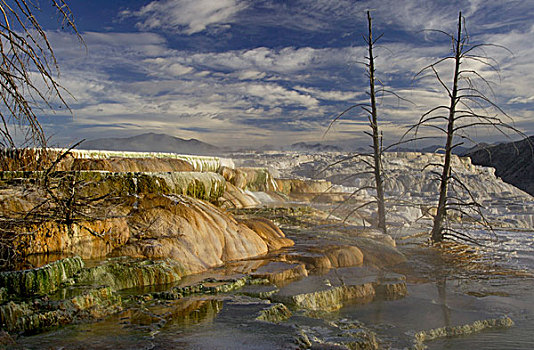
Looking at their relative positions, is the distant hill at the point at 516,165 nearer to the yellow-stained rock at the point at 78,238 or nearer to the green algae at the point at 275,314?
the yellow-stained rock at the point at 78,238

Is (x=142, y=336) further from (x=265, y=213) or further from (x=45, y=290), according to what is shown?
(x=265, y=213)

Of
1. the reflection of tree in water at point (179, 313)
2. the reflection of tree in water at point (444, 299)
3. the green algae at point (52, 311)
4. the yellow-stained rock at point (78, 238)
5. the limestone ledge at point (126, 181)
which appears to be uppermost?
the limestone ledge at point (126, 181)

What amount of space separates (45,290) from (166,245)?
1.82m

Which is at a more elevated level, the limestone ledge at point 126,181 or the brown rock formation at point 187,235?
the limestone ledge at point 126,181

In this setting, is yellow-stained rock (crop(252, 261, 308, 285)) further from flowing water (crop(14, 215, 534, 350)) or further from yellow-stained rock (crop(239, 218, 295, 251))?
yellow-stained rock (crop(239, 218, 295, 251))

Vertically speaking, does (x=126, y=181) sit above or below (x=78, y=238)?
above

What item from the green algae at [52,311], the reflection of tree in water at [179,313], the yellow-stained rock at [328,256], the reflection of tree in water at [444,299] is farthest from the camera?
the yellow-stained rock at [328,256]

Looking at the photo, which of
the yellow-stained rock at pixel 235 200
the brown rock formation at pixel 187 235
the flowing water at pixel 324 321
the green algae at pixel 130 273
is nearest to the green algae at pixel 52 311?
the flowing water at pixel 324 321

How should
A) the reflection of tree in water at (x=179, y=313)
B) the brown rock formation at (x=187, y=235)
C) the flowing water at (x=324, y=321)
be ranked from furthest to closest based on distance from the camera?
the brown rock formation at (x=187, y=235) → the reflection of tree in water at (x=179, y=313) → the flowing water at (x=324, y=321)

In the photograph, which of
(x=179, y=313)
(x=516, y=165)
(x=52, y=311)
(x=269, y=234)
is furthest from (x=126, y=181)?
(x=516, y=165)

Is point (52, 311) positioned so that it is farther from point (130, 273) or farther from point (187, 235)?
point (187, 235)

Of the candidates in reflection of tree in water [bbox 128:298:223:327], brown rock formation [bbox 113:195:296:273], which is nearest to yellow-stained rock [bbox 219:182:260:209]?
brown rock formation [bbox 113:195:296:273]

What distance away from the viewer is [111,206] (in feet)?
19.1

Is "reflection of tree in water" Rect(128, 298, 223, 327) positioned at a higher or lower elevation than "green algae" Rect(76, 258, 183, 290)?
lower
